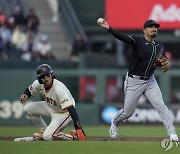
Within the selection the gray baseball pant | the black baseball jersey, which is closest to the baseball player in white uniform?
the gray baseball pant

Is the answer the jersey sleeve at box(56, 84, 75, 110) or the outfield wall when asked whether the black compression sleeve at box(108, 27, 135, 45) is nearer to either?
the jersey sleeve at box(56, 84, 75, 110)

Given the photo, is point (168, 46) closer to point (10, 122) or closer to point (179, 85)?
point (179, 85)

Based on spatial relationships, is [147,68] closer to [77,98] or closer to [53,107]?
[53,107]

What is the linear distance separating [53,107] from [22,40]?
35.2 feet

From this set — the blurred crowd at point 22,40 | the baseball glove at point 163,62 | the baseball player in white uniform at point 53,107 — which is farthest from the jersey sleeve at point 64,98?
the blurred crowd at point 22,40

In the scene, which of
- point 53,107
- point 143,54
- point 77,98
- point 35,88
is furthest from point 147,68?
point 77,98

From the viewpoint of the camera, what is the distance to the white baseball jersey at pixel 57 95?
1197 centimetres

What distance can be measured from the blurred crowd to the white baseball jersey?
31.9ft

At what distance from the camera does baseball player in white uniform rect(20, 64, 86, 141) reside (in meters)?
11.9

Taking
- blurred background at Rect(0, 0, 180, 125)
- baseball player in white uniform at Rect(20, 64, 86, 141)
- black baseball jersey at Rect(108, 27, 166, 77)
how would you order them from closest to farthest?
baseball player in white uniform at Rect(20, 64, 86, 141) → black baseball jersey at Rect(108, 27, 166, 77) → blurred background at Rect(0, 0, 180, 125)

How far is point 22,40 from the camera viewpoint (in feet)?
75.6

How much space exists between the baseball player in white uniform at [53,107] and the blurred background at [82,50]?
25.9 ft

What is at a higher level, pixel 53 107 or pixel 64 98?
pixel 64 98

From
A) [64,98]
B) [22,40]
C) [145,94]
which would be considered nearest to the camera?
[64,98]
